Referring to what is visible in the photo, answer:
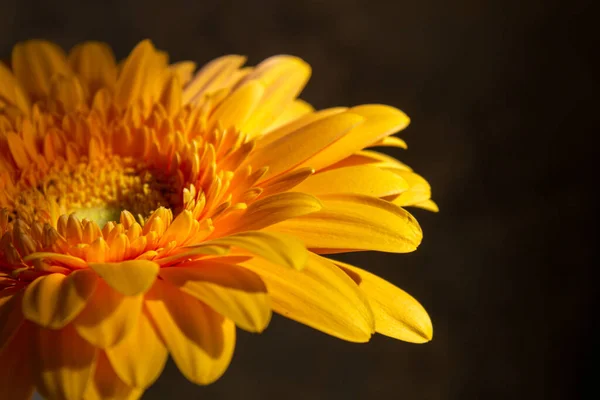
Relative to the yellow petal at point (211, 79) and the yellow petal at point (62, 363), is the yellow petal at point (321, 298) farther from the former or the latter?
the yellow petal at point (211, 79)

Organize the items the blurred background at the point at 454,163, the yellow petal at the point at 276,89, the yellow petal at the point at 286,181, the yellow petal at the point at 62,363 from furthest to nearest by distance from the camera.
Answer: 1. the blurred background at the point at 454,163
2. the yellow petal at the point at 276,89
3. the yellow petal at the point at 286,181
4. the yellow petal at the point at 62,363

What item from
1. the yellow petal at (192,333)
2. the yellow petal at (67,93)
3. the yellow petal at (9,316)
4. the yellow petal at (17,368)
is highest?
the yellow petal at (67,93)

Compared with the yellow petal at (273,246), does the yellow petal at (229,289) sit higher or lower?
lower

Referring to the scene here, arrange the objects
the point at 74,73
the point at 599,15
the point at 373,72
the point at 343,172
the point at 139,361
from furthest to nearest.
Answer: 1. the point at 373,72
2. the point at 599,15
3. the point at 74,73
4. the point at 343,172
5. the point at 139,361

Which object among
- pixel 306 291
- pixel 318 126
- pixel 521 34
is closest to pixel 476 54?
pixel 521 34

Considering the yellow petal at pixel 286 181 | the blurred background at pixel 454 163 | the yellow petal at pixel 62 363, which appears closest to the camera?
the yellow petal at pixel 62 363

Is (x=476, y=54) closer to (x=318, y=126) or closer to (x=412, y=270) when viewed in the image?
(x=412, y=270)

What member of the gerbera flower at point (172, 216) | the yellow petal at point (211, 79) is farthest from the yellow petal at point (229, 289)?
the yellow petal at point (211, 79)

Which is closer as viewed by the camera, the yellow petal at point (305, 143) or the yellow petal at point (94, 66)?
the yellow petal at point (305, 143)
